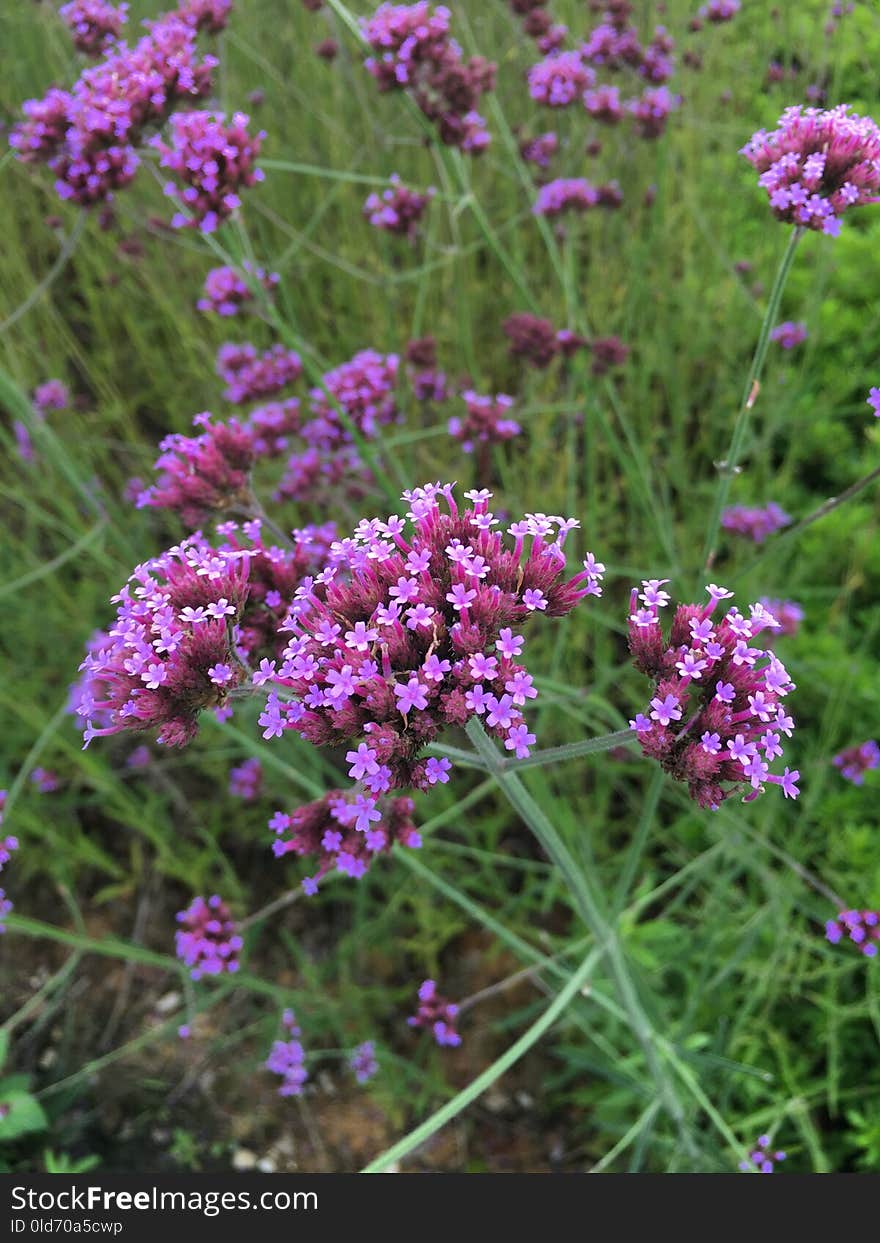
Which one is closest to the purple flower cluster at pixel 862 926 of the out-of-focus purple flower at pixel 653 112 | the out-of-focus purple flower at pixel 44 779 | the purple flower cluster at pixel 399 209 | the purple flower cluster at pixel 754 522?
the purple flower cluster at pixel 754 522

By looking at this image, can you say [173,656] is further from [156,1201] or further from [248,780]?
[156,1201]

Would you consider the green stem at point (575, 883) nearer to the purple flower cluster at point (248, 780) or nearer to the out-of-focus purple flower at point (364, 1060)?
the out-of-focus purple flower at point (364, 1060)

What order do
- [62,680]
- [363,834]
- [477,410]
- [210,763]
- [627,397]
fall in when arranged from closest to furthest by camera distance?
[363,834] < [477,410] < [210,763] < [62,680] < [627,397]

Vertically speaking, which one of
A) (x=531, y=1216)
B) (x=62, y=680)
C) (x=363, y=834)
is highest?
(x=363, y=834)

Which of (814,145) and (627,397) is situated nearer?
(814,145)

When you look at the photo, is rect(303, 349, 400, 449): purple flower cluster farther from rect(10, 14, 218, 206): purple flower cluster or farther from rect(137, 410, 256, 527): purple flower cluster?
rect(10, 14, 218, 206): purple flower cluster

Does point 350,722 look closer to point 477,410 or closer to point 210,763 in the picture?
point 477,410

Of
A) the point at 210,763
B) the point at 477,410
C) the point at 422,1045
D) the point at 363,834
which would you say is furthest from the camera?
the point at 210,763

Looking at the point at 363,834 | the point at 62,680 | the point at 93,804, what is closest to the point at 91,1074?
the point at 93,804
